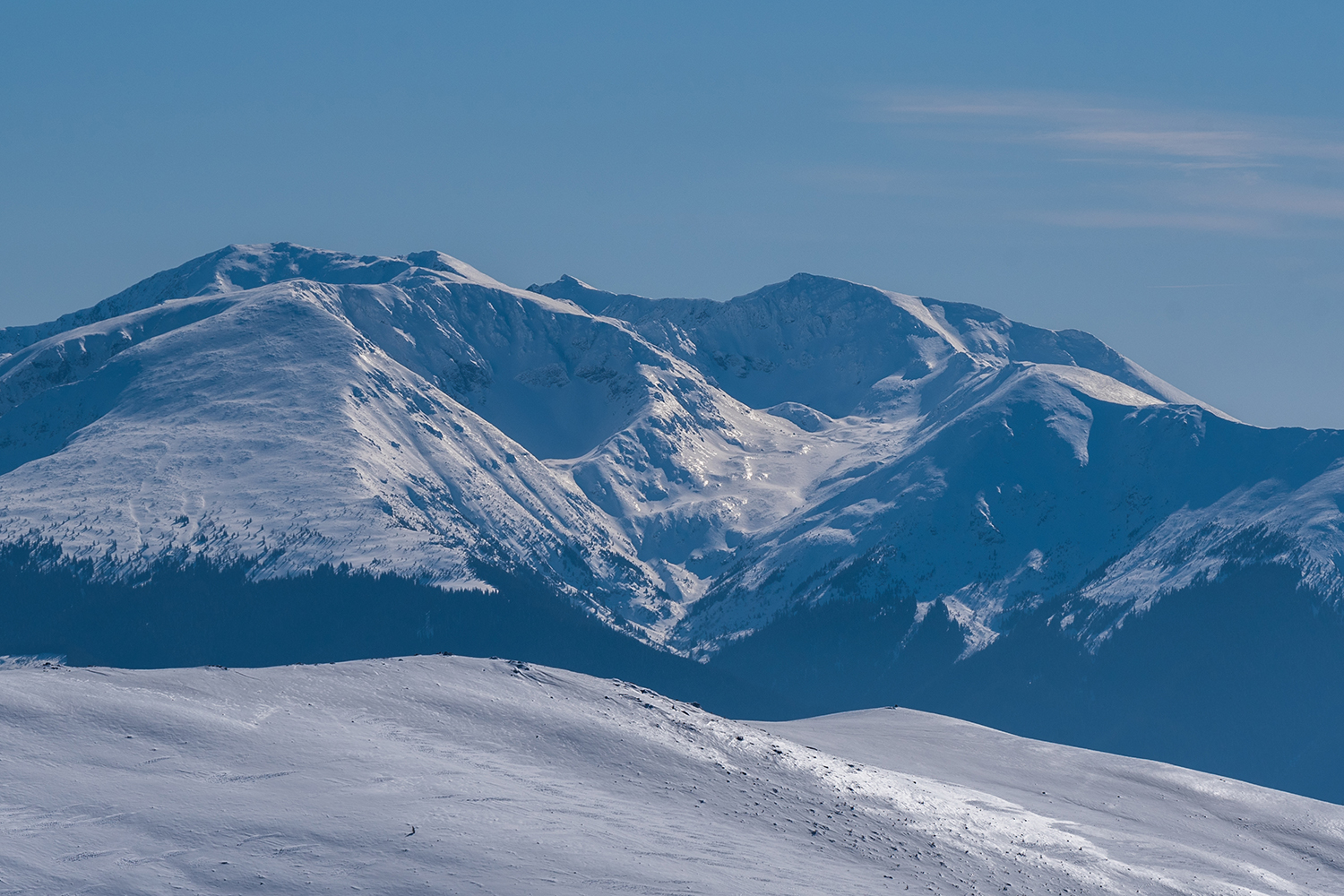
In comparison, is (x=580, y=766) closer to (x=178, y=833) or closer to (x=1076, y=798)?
(x=178, y=833)

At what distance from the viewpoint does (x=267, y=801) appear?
69.4 meters

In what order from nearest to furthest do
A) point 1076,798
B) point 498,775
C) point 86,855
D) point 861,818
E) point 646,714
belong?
point 86,855 → point 498,775 → point 861,818 → point 646,714 → point 1076,798

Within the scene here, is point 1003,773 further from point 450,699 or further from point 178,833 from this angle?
point 178,833

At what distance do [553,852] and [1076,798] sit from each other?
45.2 metres

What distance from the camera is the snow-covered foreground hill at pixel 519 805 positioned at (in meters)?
65.0

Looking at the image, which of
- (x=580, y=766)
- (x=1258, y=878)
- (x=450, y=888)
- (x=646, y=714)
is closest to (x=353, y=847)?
(x=450, y=888)

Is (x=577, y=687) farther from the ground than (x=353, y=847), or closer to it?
farther from the ground

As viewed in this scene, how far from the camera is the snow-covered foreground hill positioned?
65000 millimetres

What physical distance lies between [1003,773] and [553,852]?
47.5 metres

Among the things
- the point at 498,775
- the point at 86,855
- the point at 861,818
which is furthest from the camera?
the point at 861,818

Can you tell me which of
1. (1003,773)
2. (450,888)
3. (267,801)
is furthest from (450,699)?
(1003,773)

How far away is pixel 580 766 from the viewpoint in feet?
272

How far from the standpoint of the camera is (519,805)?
74625 millimetres

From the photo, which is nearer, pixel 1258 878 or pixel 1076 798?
pixel 1258 878
